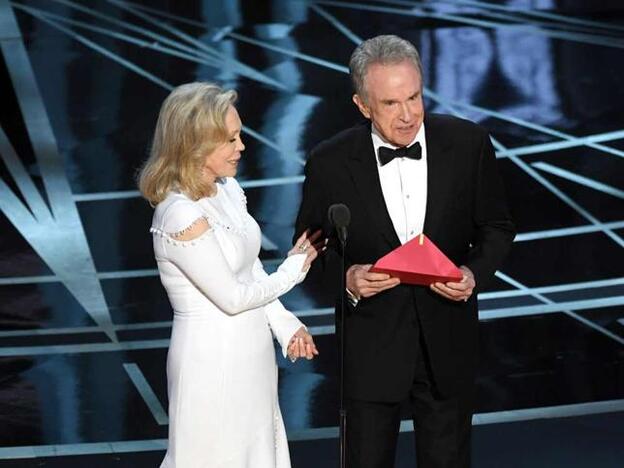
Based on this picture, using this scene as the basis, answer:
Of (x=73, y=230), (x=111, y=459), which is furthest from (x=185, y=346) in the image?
(x=73, y=230)

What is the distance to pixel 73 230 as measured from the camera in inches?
301

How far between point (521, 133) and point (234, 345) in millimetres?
4957

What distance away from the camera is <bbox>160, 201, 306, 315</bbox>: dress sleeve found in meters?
3.83

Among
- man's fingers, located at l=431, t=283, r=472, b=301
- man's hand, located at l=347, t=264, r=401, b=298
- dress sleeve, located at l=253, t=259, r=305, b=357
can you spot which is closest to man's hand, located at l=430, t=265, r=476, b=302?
man's fingers, located at l=431, t=283, r=472, b=301

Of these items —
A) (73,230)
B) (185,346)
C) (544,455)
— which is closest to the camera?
(185,346)

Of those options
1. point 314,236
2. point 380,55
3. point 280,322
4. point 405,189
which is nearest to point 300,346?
point 280,322

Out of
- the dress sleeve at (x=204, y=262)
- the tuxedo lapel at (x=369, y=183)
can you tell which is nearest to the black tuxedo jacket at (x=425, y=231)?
the tuxedo lapel at (x=369, y=183)

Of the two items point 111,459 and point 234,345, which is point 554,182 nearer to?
point 111,459

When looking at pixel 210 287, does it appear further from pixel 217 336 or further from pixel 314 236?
pixel 314 236

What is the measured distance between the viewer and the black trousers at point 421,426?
13.5ft

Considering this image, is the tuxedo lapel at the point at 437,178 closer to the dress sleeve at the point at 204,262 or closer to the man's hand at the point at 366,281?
the man's hand at the point at 366,281

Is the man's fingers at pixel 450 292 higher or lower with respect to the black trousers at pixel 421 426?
higher

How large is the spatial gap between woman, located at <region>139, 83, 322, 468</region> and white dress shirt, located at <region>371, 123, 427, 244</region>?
306 millimetres

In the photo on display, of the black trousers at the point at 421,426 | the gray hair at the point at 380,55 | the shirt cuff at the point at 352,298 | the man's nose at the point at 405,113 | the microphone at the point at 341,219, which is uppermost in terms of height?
the gray hair at the point at 380,55
